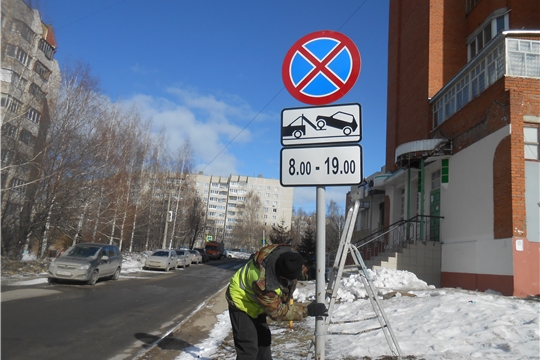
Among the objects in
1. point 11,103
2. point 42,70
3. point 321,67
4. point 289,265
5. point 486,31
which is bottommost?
point 289,265

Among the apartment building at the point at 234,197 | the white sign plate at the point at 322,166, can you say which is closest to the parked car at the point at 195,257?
the white sign plate at the point at 322,166

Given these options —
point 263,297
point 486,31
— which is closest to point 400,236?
point 486,31

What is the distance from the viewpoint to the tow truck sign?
3.31 meters

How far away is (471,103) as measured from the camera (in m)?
13.4

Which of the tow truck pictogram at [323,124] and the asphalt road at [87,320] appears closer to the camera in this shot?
the tow truck pictogram at [323,124]

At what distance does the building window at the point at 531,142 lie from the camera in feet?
36.9

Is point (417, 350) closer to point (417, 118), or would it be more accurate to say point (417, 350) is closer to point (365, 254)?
point (365, 254)

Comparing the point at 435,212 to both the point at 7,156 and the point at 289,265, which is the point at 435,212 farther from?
the point at 7,156

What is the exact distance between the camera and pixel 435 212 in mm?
16344

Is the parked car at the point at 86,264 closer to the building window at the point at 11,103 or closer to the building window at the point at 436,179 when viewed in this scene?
the building window at the point at 11,103

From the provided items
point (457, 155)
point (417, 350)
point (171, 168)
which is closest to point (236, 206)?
point (171, 168)

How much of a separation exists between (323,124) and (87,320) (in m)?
7.42

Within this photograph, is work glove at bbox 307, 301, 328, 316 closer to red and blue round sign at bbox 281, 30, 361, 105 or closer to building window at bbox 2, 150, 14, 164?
red and blue round sign at bbox 281, 30, 361, 105

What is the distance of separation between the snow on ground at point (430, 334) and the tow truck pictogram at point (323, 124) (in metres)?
3.12
